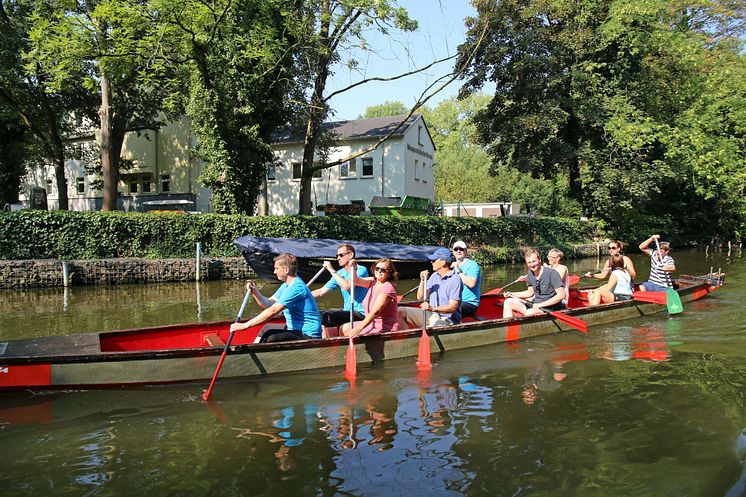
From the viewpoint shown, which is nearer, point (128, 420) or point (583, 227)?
point (128, 420)

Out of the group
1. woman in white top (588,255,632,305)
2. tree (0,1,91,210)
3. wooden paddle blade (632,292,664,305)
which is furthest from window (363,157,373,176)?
wooden paddle blade (632,292,664,305)

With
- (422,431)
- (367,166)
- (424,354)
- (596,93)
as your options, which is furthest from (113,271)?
(596,93)

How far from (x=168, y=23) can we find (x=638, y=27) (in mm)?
23380

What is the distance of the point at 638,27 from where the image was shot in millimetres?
28766

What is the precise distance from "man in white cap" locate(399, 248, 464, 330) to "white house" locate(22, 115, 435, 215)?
25.8 metres

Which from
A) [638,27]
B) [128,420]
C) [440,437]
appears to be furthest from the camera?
[638,27]

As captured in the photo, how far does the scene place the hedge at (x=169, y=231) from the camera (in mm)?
16531

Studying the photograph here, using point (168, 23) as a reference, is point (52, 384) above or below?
below

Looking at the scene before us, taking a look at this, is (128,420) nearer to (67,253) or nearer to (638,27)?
(67,253)

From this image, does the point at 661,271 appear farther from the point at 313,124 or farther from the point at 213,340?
the point at 313,124

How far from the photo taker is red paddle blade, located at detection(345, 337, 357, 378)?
24.5ft

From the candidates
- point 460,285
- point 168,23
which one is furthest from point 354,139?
point 460,285

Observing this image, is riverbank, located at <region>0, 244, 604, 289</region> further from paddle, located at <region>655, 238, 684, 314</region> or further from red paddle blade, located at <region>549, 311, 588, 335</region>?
paddle, located at <region>655, 238, 684, 314</region>

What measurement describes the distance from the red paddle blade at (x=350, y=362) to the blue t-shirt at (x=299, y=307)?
18.4 inches
